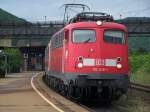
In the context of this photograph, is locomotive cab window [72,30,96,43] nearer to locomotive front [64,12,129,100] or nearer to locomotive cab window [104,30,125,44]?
locomotive front [64,12,129,100]

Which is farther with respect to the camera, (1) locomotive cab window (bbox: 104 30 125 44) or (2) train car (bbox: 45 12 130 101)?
(1) locomotive cab window (bbox: 104 30 125 44)

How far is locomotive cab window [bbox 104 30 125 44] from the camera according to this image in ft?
74.9

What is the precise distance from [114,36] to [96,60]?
58.6 inches

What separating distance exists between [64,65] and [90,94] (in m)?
1.94

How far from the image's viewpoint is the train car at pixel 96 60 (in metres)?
22.1

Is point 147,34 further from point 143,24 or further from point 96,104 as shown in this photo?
point 96,104

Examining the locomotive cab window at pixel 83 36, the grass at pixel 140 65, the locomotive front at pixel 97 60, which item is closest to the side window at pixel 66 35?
the locomotive front at pixel 97 60

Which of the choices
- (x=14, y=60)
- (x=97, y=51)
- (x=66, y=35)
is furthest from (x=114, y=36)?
(x=14, y=60)

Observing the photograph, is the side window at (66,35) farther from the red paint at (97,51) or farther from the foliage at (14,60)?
the foliage at (14,60)

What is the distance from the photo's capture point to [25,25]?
319ft

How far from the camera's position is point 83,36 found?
23.0 metres

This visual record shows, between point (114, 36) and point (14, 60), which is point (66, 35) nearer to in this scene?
point (114, 36)

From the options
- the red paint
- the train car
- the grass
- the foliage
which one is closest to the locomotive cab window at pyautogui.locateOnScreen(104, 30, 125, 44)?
the train car

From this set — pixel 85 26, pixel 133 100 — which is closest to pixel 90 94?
pixel 85 26
